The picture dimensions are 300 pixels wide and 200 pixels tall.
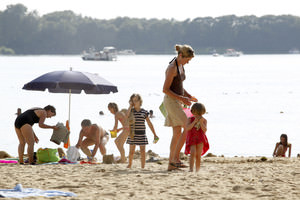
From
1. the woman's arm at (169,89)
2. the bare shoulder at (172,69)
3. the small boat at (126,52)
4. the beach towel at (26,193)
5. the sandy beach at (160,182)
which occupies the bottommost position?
the beach towel at (26,193)

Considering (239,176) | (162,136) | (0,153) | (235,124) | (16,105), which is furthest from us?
(16,105)

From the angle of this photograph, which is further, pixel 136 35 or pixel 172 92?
pixel 136 35

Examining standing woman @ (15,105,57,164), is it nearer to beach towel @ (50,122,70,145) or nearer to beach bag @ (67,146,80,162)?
beach towel @ (50,122,70,145)

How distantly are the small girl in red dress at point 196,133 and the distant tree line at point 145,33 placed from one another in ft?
460

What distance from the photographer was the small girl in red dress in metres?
6.46

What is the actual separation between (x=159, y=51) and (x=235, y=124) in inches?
5283

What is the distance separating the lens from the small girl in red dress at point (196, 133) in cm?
646

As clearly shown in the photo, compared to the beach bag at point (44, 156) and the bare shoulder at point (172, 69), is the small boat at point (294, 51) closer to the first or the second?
the beach bag at point (44, 156)

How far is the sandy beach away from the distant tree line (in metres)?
140

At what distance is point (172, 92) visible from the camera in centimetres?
638

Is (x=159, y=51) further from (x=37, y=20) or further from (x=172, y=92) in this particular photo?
(x=172, y=92)

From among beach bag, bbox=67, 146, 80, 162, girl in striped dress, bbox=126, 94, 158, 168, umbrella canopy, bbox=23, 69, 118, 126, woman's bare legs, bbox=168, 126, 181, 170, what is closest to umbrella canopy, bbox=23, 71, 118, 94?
umbrella canopy, bbox=23, 69, 118, 126

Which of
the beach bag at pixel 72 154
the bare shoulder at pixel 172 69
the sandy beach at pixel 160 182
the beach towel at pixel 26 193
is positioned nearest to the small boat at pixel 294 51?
the beach bag at pixel 72 154

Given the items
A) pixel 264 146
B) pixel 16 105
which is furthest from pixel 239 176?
→ pixel 16 105
